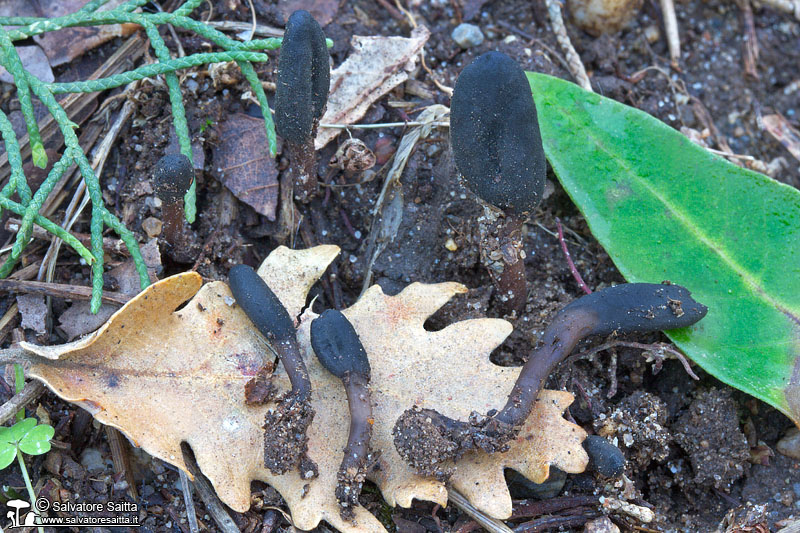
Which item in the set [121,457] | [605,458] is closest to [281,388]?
[121,457]

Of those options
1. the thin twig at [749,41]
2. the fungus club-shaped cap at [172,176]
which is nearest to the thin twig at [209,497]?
the fungus club-shaped cap at [172,176]

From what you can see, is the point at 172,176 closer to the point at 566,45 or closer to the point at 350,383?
the point at 350,383

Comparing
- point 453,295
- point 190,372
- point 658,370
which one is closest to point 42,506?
point 190,372

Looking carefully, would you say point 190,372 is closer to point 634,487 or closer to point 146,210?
point 146,210

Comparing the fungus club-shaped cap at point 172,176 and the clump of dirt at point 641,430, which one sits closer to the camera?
the fungus club-shaped cap at point 172,176

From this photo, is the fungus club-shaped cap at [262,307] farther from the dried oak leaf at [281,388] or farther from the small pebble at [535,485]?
the small pebble at [535,485]
